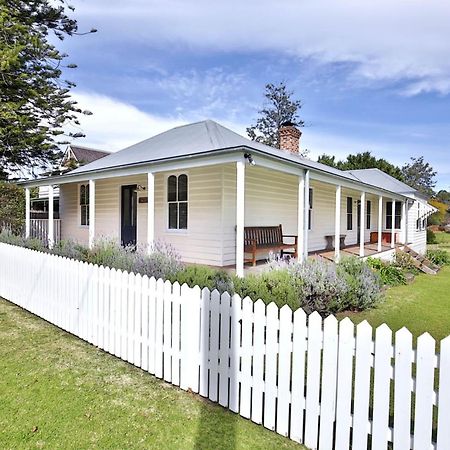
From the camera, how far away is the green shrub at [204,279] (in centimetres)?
539

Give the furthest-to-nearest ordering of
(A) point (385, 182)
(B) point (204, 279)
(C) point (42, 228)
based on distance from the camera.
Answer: (A) point (385, 182), (C) point (42, 228), (B) point (204, 279)

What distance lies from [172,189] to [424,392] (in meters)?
9.95

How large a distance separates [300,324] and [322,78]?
64.6ft

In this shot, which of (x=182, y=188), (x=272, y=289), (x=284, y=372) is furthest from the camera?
(x=182, y=188)

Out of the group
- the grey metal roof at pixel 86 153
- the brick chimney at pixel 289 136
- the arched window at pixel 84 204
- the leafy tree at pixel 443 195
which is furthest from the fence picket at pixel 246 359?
the leafy tree at pixel 443 195

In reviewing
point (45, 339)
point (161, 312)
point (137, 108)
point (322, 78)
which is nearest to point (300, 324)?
point (161, 312)

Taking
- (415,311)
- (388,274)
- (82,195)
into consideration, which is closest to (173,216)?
(82,195)

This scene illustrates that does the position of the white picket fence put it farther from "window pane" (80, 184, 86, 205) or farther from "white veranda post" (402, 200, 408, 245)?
"white veranda post" (402, 200, 408, 245)

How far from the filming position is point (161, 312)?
12.7 ft

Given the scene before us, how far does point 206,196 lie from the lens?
409 inches

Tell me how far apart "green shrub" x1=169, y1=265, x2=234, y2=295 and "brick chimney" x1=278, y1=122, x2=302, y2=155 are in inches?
442

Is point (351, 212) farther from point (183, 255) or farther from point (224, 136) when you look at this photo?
point (183, 255)

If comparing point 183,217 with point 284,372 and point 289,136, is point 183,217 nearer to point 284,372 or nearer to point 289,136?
point 289,136

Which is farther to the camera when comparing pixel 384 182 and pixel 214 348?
pixel 384 182
